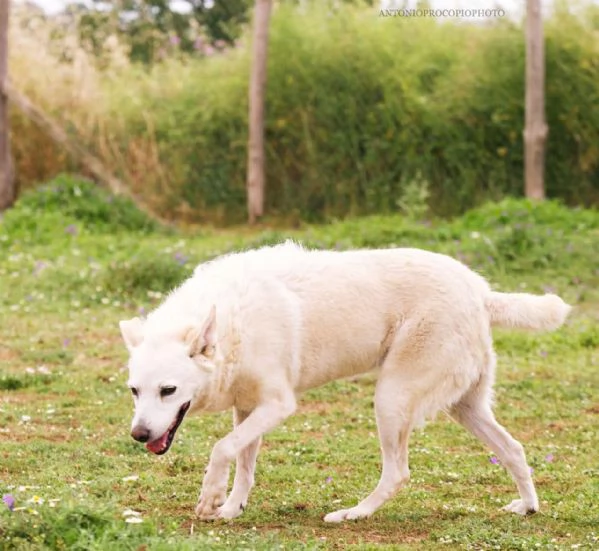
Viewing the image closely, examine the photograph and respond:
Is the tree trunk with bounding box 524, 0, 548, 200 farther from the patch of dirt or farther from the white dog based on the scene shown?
the white dog

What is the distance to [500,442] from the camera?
18.8ft

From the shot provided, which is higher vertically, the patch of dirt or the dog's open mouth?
the dog's open mouth

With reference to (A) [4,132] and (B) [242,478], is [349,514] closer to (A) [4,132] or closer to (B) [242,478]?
(B) [242,478]

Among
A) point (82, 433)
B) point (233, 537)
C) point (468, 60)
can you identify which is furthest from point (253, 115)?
point (233, 537)

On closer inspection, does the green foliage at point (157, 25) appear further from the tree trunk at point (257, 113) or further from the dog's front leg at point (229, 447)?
the dog's front leg at point (229, 447)

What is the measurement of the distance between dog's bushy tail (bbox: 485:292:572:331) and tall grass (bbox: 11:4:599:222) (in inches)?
405

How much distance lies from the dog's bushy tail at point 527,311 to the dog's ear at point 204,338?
1.48 m

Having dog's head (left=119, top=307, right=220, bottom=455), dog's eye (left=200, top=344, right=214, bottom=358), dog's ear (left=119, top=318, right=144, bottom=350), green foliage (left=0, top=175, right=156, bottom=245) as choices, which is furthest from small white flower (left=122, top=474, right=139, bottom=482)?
green foliage (left=0, top=175, right=156, bottom=245)

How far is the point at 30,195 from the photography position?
15.6 meters

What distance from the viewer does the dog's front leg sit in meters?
5.30

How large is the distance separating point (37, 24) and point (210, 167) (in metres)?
8.66

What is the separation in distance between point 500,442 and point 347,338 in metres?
0.90

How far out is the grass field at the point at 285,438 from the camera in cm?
514

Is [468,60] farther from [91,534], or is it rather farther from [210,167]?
[91,534]
